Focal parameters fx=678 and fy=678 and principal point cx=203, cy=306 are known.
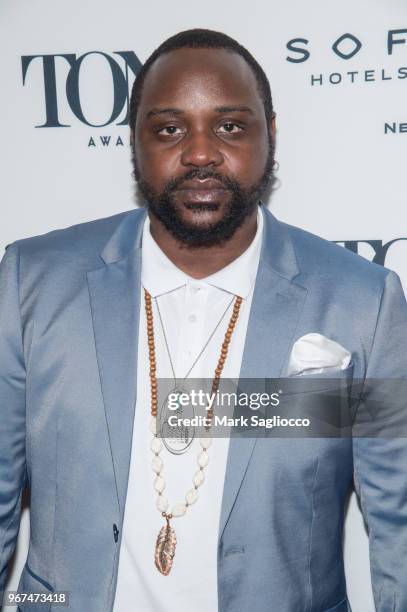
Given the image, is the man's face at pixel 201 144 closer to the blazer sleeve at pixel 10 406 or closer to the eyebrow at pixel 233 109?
the eyebrow at pixel 233 109

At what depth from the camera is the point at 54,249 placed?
4.70 ft

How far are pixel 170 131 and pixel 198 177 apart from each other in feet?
0.41

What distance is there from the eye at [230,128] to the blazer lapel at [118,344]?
32cm

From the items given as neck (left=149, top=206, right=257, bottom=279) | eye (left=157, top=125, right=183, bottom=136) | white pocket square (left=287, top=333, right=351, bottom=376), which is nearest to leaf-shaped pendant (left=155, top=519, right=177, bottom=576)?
white pocket square (left=287, top=333, right=351, bottom=376)

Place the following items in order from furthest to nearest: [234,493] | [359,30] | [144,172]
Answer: [359,30], [144,172], [234,493]

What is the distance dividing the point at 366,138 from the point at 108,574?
3.87ft

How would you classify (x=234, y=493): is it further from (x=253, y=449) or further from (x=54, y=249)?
(x=54, y=249)

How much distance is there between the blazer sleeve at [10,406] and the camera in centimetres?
135

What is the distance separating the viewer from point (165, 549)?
1.33 meters

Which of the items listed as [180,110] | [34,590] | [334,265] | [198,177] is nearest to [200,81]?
[180,110]

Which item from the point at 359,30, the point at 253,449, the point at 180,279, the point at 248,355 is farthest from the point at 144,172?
the point at 359,30

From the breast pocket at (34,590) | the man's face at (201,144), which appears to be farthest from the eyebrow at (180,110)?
the breast pocket at (34,590)

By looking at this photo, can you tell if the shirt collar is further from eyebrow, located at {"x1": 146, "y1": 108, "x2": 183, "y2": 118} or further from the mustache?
eyebrow, located at {"x1": 146, "y1": 108, "x2": 183, "y2": 118}

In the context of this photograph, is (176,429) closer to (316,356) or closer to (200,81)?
(316,356)
